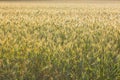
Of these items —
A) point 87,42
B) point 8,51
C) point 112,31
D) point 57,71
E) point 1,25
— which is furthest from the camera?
point 1,25

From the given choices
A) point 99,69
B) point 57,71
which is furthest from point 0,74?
point 99,69

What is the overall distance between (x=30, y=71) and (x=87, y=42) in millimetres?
1220

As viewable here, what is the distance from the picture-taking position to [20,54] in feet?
13.2

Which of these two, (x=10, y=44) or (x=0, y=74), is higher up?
(x=10, y=44)

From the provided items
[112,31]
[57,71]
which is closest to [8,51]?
[57,71]

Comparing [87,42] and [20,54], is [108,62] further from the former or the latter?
[20,54]

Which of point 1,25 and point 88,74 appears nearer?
point 88,74

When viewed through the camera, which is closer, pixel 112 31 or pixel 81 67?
pixel 81 67

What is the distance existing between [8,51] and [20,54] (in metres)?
0.22

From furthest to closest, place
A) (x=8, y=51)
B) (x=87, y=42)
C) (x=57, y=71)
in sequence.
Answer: (x=87, y=42), (x=8, y=51), (x=57, y=71)

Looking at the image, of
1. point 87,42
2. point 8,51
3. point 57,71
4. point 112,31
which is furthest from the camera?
point 112,31

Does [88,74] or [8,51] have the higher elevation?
[8,51]

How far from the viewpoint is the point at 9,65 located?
3.87m

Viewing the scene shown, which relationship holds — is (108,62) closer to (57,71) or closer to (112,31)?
(57,71)
